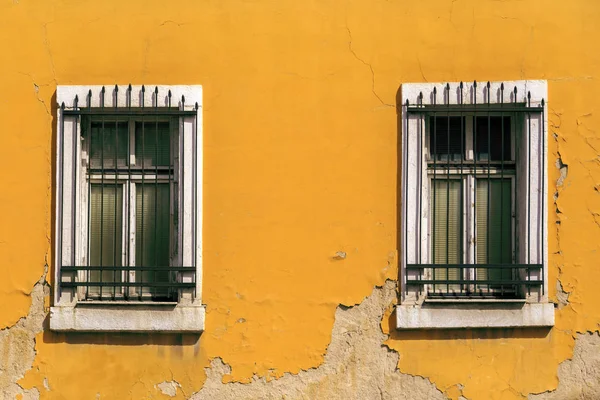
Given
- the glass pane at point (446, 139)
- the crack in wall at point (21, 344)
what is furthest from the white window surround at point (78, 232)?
the glass pane at point (446, 139)

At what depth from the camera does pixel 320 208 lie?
5410mm

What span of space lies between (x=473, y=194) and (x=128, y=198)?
7.66 ft

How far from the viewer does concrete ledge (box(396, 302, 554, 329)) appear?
210 inches

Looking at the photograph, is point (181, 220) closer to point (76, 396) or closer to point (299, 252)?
point (299, 252)

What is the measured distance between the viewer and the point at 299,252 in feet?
17.7

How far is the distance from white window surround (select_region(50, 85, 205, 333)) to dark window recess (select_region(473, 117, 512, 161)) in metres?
1.89

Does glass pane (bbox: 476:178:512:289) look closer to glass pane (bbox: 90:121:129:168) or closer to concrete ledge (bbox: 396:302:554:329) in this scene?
concrete ledge (bbox: 396:302:554:329)

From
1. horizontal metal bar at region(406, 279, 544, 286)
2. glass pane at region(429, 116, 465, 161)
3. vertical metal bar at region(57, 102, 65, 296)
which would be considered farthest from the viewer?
glass pane at region(429, 116, 465, 161)

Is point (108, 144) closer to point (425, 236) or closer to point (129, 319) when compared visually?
point (129, 319)

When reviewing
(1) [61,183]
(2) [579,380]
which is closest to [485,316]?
(2) [579,380]

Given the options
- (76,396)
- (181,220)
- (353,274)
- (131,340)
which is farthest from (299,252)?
(76,396)

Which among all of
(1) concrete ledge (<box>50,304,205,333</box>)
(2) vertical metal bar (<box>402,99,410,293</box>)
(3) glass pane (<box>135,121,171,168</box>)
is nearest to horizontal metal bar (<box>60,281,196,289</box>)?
(1) concrete ledge (<box>50,304,205,333</box>)

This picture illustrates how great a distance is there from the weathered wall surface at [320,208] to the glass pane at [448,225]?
0.32 meters

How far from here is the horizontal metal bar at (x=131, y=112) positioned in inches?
213
